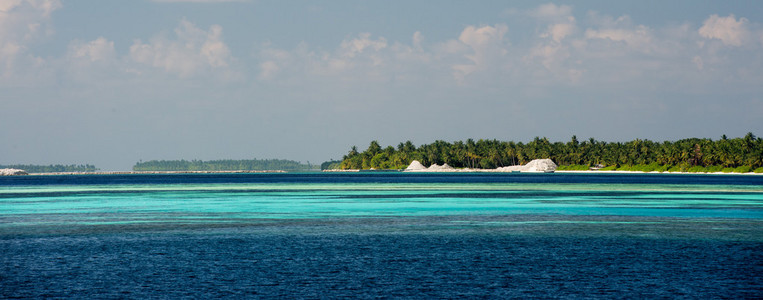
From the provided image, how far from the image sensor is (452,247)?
38.6 metres

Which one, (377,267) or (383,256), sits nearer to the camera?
(377,267)

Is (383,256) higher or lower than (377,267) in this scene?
higher

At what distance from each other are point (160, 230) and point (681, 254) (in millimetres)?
31743

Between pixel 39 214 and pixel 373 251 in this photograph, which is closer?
pixel 373 251

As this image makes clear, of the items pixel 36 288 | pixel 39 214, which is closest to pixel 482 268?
pixel 36 288

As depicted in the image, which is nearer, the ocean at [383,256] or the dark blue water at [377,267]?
the dark blue water at [377,267]

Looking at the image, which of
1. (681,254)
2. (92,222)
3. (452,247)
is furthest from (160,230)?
(681,254)

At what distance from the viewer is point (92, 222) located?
55438 mm

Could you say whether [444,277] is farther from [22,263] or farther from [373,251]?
[22,263]

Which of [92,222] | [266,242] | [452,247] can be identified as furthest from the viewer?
[92,222]

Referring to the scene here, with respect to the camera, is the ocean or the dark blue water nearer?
the dark blue water

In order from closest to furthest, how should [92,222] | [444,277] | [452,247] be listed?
[444,277] → [452,247] → [92,222]

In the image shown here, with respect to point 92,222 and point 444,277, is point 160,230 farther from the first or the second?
point 444,277

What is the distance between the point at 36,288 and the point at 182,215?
3640cm
